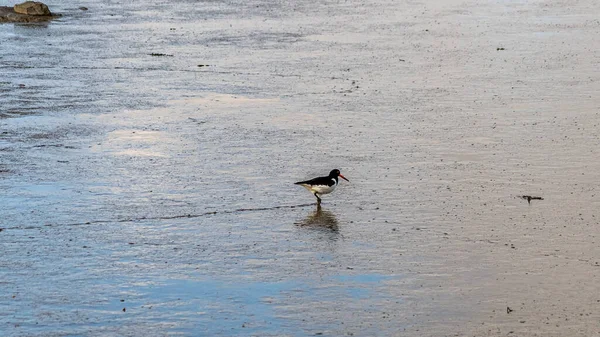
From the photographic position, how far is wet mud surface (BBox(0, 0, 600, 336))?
10273mm

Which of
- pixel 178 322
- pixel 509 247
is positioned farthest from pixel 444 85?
pixel 178 322

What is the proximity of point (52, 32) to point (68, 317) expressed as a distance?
23.3 m

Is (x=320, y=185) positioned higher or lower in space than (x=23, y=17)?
lower

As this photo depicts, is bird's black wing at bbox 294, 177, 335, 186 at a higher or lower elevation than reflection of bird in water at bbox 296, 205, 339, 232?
higher

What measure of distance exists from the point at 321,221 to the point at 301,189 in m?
1.56

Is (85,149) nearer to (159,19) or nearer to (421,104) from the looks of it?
(421,104)

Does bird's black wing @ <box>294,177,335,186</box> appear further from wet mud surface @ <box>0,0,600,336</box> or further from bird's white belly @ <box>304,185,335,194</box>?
wet mud surface @ <box>0,0,600,336</box>

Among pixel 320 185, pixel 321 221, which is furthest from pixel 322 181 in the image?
pixel 321 221

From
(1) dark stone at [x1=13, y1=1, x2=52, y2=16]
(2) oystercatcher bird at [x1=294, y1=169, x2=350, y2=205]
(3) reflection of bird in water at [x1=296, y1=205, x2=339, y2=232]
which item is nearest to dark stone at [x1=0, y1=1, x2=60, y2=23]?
(1) dark stone at [x1=13, y1=1, x2=52, y2=16]

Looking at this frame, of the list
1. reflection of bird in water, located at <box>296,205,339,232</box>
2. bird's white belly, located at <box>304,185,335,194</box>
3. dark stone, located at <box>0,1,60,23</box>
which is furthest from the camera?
dark stone, located at <box>0,1,60,23</box>

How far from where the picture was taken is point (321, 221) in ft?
43.3

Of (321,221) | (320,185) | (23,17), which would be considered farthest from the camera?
(23,17)

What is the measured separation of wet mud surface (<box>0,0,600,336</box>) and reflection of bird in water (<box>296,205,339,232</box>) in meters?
0.05

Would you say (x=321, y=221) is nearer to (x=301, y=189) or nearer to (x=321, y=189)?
(x=321, y=189)
